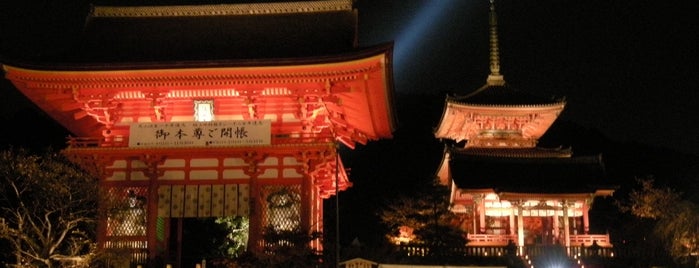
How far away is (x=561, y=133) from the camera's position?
7088cm

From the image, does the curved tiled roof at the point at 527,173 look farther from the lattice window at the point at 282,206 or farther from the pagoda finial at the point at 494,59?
the lattice window at the point at 282,206

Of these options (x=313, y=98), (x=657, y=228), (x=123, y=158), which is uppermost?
(x=313, y=98)

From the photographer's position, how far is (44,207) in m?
17.8

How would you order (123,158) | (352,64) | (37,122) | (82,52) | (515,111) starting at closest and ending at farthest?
1. (352,64)
2. (123,158)
3. (82,52)
4. (515,111)
5. (37,122)

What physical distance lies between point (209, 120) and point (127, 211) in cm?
346

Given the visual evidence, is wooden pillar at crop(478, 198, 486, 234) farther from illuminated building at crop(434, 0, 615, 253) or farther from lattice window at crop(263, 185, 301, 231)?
lattice window at crop(263, 185, 301, 231)

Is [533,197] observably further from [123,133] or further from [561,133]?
[561,133]

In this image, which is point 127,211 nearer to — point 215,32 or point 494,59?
point 215,32

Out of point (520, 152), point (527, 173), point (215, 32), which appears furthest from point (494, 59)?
point (215, 32)

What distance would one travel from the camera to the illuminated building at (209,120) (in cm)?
1978

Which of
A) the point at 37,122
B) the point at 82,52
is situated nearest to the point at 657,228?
the point at 82,52

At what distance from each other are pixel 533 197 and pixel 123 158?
15948mm

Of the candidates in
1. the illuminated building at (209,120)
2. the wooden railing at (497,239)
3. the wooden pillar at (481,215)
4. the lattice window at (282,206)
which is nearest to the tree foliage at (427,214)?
the wooden railing at (497,239)

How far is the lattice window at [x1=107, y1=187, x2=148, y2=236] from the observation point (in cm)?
2006
